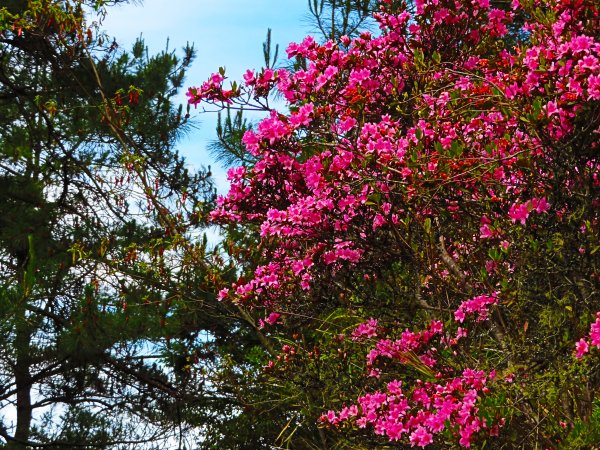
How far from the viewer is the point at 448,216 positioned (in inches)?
170

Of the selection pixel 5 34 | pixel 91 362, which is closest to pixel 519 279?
pixel 91 362

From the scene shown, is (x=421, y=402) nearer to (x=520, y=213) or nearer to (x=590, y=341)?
(x=590, y=341)

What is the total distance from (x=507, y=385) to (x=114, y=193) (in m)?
5.40

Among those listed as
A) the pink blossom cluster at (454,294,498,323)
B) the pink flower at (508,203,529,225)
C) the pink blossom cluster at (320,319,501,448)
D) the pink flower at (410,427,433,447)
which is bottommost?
the pink flower at (410,427,433,447)

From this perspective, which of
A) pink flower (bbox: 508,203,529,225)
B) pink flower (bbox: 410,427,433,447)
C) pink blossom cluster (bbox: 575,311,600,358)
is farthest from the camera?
pink flower (bbox: 410,427,433,447)

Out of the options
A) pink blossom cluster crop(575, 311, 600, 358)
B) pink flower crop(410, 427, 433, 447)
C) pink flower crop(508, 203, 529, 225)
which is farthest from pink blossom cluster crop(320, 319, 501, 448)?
pink flower crop(508, 203, 529, 225)

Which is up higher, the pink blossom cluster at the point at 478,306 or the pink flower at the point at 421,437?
the pink blossom cluster at the point at 478,306

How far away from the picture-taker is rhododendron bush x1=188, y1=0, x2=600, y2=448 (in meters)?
3.89

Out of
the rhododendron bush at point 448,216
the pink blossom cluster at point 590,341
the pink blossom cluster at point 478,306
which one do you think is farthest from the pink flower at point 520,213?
the pink blossom cluster at point 590,341

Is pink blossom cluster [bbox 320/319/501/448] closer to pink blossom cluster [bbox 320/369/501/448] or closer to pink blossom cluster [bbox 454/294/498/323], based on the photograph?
pink blossom cluster [bbox 320/369/501/448]

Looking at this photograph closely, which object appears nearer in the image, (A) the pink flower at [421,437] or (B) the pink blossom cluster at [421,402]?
(B) the pink blossom cluster at [421,402]

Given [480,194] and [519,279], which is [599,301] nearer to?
[519,279]

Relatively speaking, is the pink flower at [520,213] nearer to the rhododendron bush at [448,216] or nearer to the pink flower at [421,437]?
the rhododendron bush at [448,216]

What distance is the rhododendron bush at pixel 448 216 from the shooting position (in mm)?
3893
